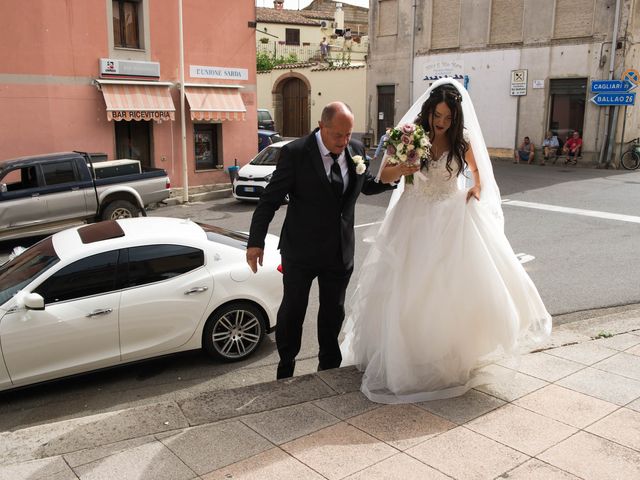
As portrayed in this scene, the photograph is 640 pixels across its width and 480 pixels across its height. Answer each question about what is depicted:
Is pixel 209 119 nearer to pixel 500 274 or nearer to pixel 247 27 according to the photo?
pixel 247 27

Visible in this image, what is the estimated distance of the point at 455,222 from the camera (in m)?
4.22

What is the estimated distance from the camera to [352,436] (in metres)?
3.52

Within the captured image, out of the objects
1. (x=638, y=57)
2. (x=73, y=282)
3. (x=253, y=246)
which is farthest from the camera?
(x=638, y=57)

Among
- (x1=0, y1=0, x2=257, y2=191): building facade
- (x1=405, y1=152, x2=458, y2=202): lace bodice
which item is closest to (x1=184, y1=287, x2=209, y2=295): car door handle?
(x1=405, y1=152, x2=458, y2=202): lace bodice

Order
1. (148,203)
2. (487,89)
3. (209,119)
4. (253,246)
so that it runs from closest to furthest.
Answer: (253,246), (148,203), (209,119), (487,89)

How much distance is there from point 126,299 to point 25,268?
1.05 m

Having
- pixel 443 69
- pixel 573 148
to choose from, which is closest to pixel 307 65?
pixel 443 69

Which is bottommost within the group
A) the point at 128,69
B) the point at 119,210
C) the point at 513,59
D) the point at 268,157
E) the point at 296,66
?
the point at 119,210

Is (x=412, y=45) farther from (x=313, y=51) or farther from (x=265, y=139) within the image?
(x=313, y=51)

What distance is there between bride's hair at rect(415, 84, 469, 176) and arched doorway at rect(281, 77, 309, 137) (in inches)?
1279

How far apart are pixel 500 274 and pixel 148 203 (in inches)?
434

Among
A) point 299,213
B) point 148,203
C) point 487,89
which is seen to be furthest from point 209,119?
point 299,213

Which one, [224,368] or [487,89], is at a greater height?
[487,89]

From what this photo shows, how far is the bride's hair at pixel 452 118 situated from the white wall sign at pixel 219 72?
15211mm
